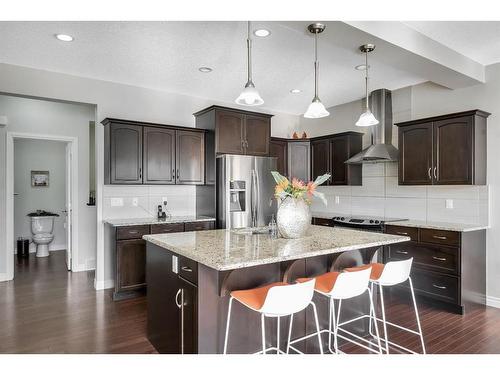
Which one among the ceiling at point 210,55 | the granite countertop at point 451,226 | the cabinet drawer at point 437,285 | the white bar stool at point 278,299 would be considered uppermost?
the ceiling at point 210,55

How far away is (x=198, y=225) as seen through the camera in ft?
14.7

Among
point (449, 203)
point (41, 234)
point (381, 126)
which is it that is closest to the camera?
point (449, 203)

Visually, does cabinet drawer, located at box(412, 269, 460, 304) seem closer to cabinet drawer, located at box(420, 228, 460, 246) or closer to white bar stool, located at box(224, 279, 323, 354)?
cabinet drawer, located at box(420, 228, 460, 246)

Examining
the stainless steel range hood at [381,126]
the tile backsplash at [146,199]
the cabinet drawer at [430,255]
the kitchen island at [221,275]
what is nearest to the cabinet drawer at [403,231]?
the cabinet drawer at [430,255]

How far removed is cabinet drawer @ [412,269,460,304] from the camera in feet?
11.6

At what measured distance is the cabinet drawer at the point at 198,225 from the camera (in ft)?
14.3

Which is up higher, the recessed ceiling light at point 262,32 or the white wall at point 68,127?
the recessed ceiling light at point 262,32

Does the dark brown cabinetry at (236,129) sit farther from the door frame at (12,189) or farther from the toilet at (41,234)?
the toilet at (41,234)

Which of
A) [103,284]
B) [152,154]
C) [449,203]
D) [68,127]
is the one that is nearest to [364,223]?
[449,203]

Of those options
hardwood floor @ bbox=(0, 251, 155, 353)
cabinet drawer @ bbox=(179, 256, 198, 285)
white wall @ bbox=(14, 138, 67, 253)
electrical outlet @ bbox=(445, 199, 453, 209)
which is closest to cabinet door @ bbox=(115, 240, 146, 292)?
hardwood floor @ bbox=(0, 251, 155, 353)

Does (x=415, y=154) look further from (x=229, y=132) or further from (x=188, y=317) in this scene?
(x=188, y=317)

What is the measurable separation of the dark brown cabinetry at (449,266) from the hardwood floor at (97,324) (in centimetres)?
16

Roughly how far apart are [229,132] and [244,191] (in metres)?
0.85
